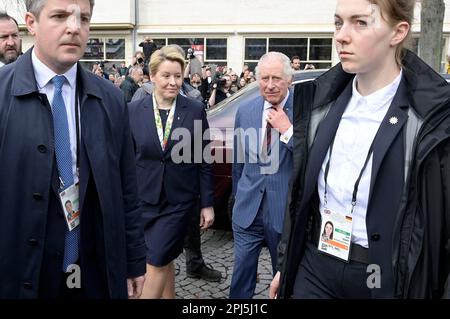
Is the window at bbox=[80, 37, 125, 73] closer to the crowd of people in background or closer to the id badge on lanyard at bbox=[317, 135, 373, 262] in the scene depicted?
the crowd of people in background

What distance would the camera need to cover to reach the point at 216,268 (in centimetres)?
485

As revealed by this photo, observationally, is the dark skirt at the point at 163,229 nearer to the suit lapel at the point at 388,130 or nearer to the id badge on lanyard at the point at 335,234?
the id badge on lanyard at the point at 335,234

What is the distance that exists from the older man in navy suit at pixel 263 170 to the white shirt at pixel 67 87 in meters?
1.57

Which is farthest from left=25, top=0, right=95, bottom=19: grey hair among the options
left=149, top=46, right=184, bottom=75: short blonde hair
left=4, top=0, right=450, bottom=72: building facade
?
left=4, top=0, right=450, bottom=72: building facade

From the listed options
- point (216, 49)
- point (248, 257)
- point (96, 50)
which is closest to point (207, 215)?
point (248, 257)

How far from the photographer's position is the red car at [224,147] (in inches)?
202

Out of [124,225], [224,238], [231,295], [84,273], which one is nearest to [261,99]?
[231,295]

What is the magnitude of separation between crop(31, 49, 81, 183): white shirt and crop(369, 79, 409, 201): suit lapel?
1249 mm

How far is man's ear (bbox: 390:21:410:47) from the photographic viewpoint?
198cm

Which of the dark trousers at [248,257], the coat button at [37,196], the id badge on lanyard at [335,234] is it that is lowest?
the dark trousers at [248,257]

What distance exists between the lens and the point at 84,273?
2121 mm

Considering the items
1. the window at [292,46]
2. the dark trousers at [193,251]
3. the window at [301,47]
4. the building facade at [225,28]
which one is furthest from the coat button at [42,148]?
the window at [292,46]
